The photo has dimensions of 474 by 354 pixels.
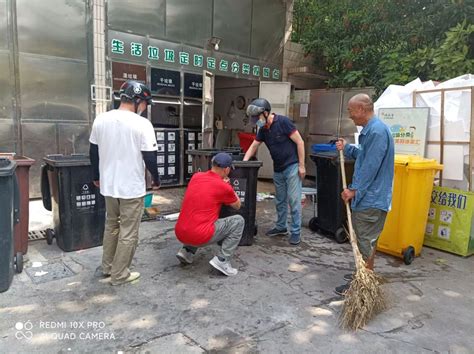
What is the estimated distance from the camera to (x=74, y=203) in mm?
4270

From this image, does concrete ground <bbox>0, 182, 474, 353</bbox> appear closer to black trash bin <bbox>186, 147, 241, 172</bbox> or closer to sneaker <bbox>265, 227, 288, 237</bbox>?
sneaker <bbox>265, 227, 288, 237</bbox>

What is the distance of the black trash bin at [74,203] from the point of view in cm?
421

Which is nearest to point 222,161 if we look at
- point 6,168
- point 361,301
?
point 361,301

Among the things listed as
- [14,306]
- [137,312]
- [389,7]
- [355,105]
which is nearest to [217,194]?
[137,312]

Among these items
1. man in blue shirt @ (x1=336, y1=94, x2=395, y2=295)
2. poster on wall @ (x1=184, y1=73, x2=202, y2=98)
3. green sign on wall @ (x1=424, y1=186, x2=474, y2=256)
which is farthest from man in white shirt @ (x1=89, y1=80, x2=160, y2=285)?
poster on wall @ (x1=184, y1=73, x2=202, y2=98)

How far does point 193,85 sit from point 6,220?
18.3 feet

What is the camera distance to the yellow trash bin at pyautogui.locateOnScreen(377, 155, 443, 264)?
4.34 m

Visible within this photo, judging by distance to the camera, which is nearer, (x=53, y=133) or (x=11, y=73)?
(x=11, y=73)

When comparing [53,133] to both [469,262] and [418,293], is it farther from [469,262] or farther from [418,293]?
[469,262]

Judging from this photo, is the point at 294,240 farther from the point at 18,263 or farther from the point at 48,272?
A: the point at 18,263

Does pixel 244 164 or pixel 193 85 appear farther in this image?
pixel 193 85

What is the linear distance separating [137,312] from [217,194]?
123 cm

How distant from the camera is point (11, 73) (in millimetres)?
6195

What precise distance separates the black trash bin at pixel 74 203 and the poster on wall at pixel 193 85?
412 cm
